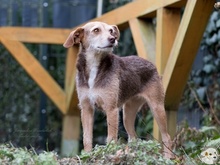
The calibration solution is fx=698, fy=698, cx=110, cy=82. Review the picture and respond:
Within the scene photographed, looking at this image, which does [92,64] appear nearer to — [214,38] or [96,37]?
[96,37]

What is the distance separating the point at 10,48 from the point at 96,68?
A: 14.4 ft

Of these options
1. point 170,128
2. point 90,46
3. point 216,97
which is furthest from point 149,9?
point 216,97

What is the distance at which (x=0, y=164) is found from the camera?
3.92 metres

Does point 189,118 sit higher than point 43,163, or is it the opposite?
point 43,163

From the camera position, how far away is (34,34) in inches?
397

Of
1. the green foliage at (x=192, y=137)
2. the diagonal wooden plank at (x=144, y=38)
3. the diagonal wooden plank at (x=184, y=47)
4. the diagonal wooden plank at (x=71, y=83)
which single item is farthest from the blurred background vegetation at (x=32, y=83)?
the diagonal wooden plank at (x=184, y=47)

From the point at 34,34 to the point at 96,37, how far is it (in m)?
4.56

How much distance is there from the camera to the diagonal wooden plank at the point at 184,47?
6270 millimetres

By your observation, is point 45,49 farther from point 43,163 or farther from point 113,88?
point 43,163

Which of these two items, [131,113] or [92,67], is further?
[131,113]

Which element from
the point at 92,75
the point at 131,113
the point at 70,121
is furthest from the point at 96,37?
the point at 70,121

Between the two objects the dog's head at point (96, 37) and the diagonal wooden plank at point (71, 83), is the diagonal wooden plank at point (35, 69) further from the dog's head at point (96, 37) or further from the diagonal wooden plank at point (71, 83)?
the dog's head at point (96, 37)

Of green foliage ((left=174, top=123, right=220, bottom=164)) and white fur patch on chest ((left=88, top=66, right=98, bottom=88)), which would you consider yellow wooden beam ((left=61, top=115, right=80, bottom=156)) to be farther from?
white fur patch on chest ((left=88, top=66, right=98, bottom=88))

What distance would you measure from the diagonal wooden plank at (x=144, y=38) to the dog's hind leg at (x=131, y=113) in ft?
3.63
